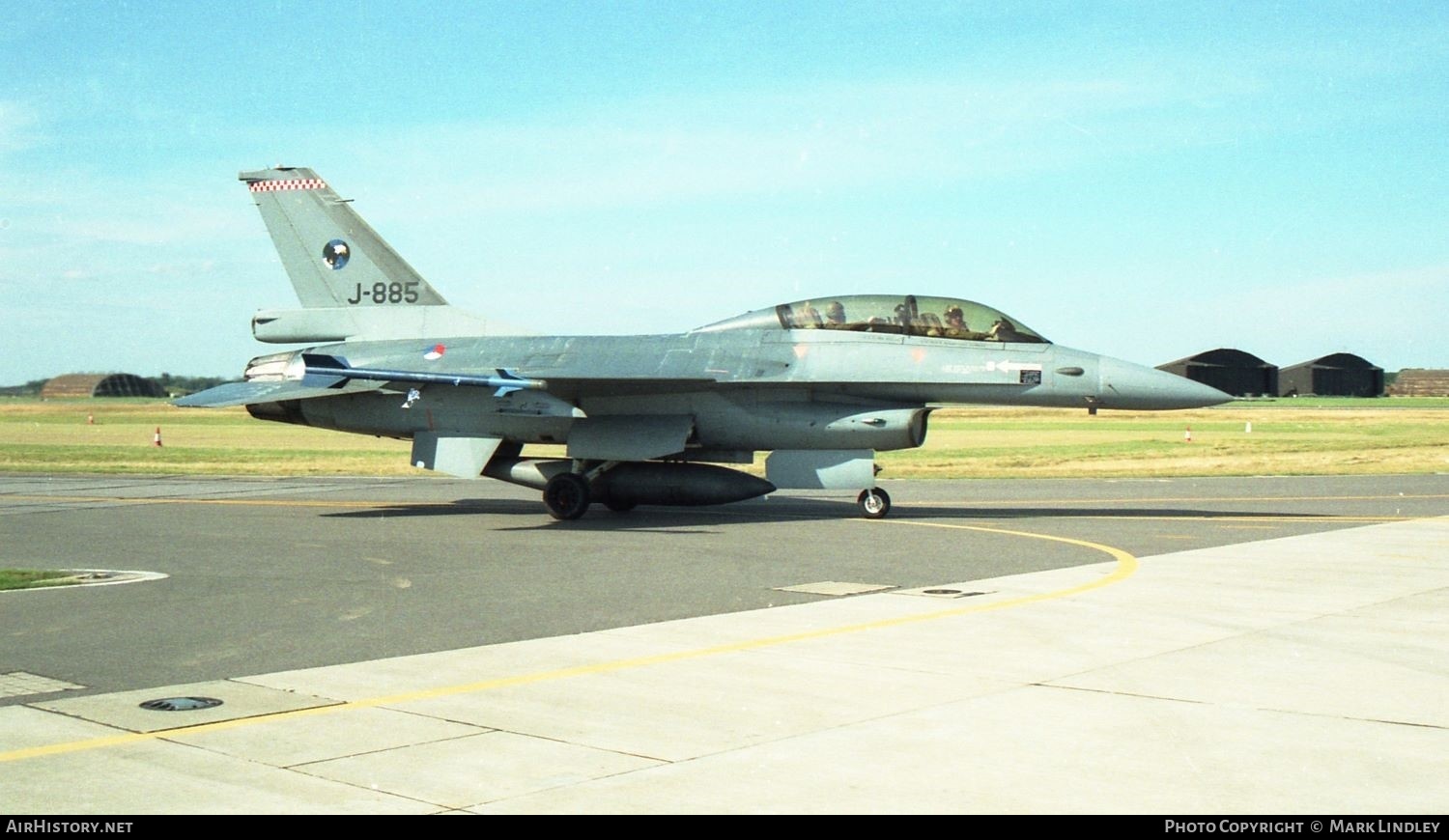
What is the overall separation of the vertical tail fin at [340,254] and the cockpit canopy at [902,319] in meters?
6.69

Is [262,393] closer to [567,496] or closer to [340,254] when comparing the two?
[340,254]

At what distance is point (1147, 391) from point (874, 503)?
14.1ft

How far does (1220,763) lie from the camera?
6.27 meters

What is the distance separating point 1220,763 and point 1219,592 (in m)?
6.25

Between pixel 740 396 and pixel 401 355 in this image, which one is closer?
pixel 740 396

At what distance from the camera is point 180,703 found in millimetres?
7785

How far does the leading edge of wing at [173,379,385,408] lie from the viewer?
21.2m

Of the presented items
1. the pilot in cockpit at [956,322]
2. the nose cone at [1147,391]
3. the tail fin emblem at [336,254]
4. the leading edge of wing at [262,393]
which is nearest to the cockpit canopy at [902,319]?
the pilot in cockpit at [956,322]

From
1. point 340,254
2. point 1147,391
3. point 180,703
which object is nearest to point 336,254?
point 340,254

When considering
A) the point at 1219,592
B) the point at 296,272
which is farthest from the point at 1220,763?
the point at 296,272

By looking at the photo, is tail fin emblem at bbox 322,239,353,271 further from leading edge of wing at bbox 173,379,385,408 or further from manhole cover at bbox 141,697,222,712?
manhole cover at bbox 141,697,222,712

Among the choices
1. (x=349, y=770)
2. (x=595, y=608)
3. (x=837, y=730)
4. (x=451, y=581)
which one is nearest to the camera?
(x=349, y=770)

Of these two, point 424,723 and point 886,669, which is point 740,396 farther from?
point 424,723

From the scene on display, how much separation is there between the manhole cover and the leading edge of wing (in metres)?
13.7
